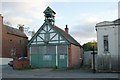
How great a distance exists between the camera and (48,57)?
4112 cm

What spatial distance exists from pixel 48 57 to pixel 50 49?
4.28 ft

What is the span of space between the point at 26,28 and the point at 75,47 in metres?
34.4

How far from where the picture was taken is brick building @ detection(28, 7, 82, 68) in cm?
4053

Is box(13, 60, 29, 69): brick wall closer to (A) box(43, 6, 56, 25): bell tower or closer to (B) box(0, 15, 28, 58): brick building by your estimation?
(A) box(43, 6, 56, 25): bell tower

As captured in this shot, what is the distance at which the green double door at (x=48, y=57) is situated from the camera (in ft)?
133

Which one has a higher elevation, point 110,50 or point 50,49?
point 50,49

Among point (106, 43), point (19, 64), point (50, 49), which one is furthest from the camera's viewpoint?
point (50, 49)

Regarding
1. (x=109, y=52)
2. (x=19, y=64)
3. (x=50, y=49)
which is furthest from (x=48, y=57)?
(x=109, y=52)

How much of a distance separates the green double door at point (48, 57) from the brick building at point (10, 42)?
993 cm

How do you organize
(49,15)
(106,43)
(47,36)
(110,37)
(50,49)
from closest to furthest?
(110,37)
(106,43)
(50,49)
(47,36)
(49,15)

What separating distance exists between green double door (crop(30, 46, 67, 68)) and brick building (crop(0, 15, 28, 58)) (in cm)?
993

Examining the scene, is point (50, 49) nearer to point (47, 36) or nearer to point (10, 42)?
point (47, 36)

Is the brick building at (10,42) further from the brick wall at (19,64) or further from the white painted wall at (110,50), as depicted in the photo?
the white painted wall at (110,50)

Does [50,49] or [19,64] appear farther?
[50,49]
